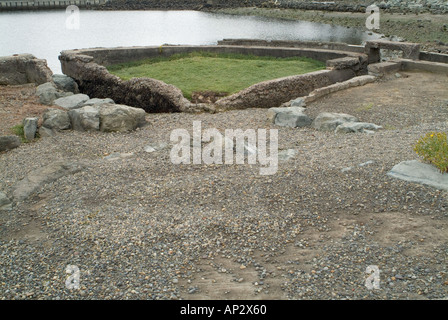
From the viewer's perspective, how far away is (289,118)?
35.1 ft

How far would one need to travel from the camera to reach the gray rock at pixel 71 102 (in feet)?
41.7

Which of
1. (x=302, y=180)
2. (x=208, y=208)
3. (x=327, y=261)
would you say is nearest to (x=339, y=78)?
(x=302, y=180)

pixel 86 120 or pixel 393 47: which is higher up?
pixel 393 47

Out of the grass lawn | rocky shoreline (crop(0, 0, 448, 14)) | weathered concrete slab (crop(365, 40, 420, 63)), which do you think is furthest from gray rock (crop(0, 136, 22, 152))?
rocky shoreline (crop(0, 0, 448, 14))

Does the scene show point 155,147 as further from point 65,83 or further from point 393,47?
point 393,47

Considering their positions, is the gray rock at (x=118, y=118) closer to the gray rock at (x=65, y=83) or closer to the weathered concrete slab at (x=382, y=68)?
the gray rock at (x=65, y=83)

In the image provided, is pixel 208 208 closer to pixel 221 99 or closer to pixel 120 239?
pixel 120 239

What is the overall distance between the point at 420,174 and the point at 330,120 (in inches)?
154

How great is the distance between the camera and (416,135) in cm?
866

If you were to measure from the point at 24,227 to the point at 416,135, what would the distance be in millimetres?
7310

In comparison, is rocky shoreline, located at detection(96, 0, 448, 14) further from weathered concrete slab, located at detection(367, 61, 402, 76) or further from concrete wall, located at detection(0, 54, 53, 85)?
concrete wall, located at detection(0, 54, 53, 85)

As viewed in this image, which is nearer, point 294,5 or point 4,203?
point 4,203

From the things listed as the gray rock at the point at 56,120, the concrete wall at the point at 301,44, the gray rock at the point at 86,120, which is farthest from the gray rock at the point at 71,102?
the concrete wall at the point at 301,44

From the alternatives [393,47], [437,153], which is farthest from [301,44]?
[437,153]
